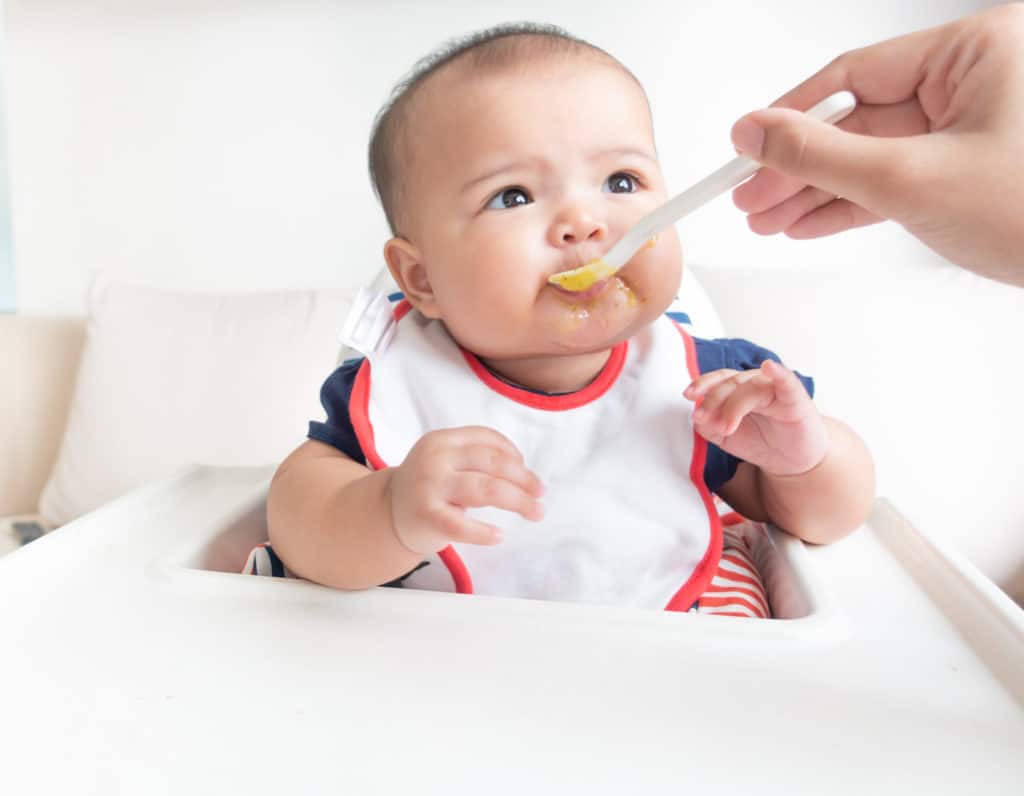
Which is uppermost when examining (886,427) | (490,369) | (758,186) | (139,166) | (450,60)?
(450,60)

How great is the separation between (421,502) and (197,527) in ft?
1.03

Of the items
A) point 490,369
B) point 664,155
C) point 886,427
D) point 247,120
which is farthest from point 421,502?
point 247,120

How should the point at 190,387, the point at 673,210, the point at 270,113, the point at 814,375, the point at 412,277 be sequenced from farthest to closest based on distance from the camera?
1. the point at 270,113
2. the point at 190,387
3. the point at 814,375
4. the point at 412,277
5. the point at 673,210

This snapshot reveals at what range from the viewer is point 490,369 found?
81 cm

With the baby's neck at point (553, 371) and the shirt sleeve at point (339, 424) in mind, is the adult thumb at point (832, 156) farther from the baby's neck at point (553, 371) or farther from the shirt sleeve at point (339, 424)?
the shirt sleeve at point (339, 424)

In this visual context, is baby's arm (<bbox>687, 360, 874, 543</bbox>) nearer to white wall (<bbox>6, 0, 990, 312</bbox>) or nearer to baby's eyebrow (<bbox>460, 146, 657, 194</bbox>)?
baby's eyebrow (<bbox>460, 146, 657, 194</bbox>)

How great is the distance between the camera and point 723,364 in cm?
83

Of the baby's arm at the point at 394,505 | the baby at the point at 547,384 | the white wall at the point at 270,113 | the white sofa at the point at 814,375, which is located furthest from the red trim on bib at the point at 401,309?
the white wall at the point at 270,113

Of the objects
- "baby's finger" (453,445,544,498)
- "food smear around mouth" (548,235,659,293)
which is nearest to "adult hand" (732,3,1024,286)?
"food smear around mouth" (548,235,659,293)

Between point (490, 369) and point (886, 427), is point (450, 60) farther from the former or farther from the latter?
point (886, 427)

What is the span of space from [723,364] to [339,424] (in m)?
0.37

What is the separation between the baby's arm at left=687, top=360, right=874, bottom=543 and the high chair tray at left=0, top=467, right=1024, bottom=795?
0.06 metres

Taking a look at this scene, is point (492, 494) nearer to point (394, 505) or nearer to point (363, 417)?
point (394, 505)

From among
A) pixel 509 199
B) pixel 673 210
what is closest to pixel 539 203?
pixel 509 199
